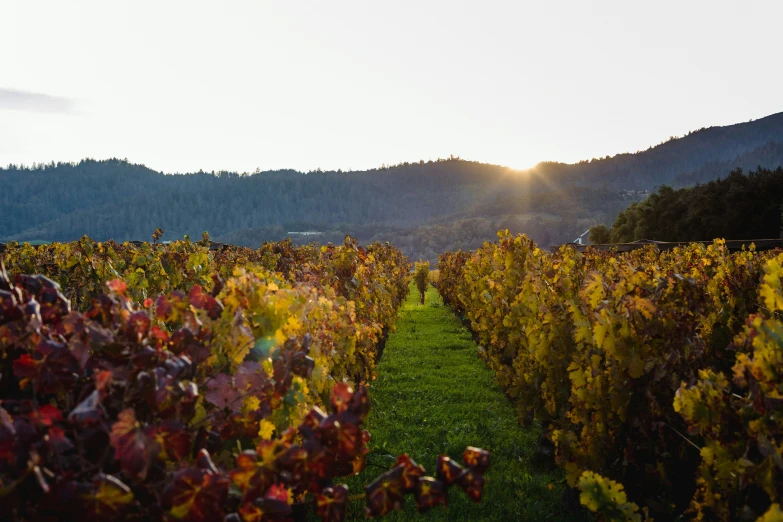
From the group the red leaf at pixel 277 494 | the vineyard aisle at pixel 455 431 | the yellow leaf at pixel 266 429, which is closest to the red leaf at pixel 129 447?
the red leaf at pixel 277 494

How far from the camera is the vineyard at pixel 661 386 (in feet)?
8.23

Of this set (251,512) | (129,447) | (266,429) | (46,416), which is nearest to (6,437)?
(46,416)

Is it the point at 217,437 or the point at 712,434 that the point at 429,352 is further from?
the point at 217,437

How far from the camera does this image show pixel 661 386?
404 centimetres

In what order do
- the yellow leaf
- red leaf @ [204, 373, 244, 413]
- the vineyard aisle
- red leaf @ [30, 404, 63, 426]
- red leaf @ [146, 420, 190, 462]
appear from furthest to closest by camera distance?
the vineyard aisle
the yellow leaf
red leaf @ [204, 373, 244, 413]
red leaf @ [146, 420, 190, 462]
red leaf @ [30, 404, 63, 426]

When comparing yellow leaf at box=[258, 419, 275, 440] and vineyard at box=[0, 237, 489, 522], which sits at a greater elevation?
vineyard at box=[0, 237, 489, 522]

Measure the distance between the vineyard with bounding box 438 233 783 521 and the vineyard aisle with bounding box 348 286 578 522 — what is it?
19.2 inches

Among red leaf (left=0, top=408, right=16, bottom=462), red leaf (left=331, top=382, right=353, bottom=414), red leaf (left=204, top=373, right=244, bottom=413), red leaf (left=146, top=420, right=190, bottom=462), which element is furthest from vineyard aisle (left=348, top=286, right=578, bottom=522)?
red leaf (left=0, top=408, right=16, bottom=462)

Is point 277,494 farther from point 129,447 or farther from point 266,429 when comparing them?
point 266,429

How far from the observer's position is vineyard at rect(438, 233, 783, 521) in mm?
2508

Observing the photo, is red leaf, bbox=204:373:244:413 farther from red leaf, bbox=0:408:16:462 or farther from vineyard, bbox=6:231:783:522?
red leaf, bbox=0:408:16:462

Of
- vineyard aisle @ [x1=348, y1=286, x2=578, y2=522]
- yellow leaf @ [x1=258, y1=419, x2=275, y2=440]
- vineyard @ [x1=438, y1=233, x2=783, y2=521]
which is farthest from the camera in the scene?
vineyard aisle @ [x1=348, y1=286, x2=578, y2=522]

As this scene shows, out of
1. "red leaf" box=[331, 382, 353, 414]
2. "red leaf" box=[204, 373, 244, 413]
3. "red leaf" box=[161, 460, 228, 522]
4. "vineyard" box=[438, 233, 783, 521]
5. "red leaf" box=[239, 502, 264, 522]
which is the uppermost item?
"red leaf" box=[331, 382, 353, 414]

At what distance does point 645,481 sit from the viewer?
163 inches
